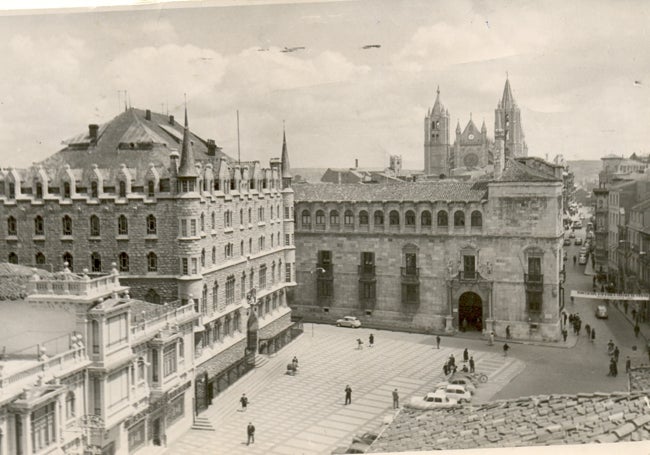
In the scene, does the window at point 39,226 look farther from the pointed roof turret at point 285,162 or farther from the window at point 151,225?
the pointed roof turret at point 285,162

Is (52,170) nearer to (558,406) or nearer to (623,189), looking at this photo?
(558,406)

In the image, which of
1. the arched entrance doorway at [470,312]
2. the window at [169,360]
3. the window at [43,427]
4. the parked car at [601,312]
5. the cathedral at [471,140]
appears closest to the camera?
the window at [43,427]

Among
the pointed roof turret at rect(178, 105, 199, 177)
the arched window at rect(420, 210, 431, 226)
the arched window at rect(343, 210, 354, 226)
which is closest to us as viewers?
the pointed roof turret at rect(178, 105, 199, 177)

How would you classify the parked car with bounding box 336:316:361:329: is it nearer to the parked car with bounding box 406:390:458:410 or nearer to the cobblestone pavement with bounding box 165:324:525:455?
the cobblestone pavement with bounding box 165:324:525:455

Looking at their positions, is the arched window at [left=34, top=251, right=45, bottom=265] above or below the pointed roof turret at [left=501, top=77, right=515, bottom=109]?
below

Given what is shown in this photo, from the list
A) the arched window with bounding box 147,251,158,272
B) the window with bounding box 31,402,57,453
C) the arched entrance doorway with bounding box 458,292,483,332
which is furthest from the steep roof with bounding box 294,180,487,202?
the window with bounding box 31,402,57,453

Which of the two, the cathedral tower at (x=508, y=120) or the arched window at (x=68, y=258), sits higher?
the cathedral tower at (x=508, y=120)

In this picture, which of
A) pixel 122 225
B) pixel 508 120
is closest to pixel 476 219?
pixel 508 120

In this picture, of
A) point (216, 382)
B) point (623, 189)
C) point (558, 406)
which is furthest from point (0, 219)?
point (623, 189)

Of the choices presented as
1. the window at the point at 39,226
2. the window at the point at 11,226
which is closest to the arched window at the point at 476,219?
the window at the point at 39,226
